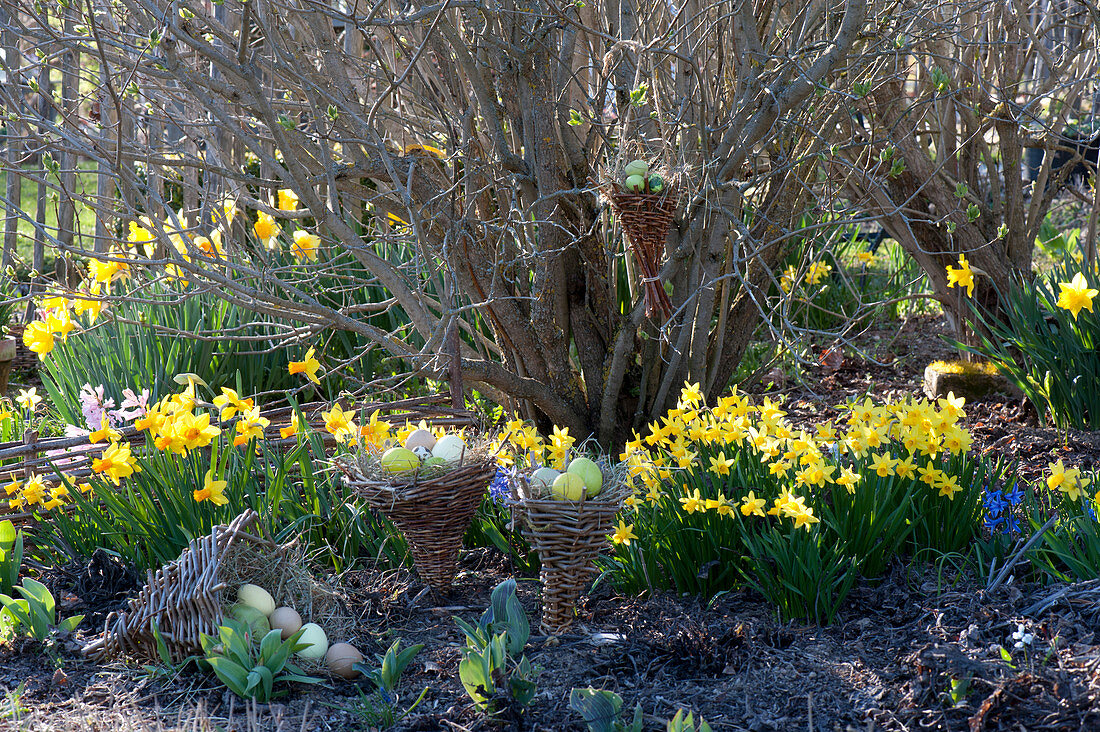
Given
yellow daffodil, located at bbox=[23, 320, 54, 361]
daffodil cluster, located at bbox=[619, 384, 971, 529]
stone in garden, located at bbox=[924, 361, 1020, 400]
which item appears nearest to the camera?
daffodil cluster, located at bbox=[619, 384, 971, 529]

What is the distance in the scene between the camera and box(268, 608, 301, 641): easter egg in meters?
1.98

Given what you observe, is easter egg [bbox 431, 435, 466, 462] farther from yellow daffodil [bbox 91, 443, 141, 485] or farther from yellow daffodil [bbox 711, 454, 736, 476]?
yellow daffodil [bbox 91, 443, 141, 485]

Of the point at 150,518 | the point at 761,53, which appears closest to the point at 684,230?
→ the point at 761,53

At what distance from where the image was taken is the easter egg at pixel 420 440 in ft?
7.18

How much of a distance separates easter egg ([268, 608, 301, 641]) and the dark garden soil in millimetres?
141

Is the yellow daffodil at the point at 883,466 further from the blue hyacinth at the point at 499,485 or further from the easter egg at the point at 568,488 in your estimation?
the blue hyacinth at the point at 499,485

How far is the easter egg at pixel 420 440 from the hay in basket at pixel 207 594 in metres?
0.37

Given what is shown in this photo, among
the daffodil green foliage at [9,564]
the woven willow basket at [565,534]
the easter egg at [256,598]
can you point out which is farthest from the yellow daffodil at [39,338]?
the woven willow basket at [565,534]

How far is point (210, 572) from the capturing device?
1.87 metres

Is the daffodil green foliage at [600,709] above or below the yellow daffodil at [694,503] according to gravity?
below

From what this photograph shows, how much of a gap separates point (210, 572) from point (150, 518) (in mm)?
660

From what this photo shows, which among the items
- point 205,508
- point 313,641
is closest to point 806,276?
point 205,508

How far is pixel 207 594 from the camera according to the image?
186cm

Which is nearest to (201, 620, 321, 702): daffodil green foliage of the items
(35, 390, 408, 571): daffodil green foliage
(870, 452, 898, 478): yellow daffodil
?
(35, 390, 408, 571): daffodil green foliage
